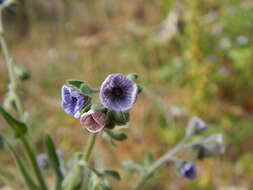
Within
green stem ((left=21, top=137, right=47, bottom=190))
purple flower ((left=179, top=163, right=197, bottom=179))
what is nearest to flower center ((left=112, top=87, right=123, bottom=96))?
green stem ((left=21, top=137, right=47, bottom=190))

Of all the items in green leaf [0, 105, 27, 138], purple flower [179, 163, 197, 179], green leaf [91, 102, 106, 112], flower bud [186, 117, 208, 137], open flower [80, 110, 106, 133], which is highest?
flower bud [186, 117, 208, 137]

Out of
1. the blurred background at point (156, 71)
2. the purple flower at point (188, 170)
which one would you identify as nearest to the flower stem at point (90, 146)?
the purple flower at point (188, 170)

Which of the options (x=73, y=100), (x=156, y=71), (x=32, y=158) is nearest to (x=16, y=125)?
(x=32, y=158)

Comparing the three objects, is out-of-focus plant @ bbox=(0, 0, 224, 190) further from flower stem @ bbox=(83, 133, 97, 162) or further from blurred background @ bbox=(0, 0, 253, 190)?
blurred background @ bbox=(0, 0, 253, 190)

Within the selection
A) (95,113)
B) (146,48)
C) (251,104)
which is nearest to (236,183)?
(251,104)

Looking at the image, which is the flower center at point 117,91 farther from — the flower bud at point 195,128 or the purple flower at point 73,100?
the flower bud at point 195,128

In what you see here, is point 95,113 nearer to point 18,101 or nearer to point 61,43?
point 18,101

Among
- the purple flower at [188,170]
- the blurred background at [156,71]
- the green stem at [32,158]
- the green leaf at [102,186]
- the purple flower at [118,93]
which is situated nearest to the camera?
the purple flower at [118,93]

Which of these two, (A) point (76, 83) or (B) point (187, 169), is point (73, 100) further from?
(B) point (187, 169)
